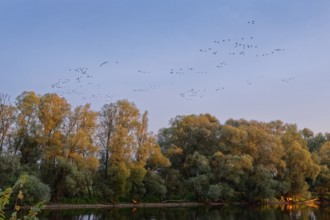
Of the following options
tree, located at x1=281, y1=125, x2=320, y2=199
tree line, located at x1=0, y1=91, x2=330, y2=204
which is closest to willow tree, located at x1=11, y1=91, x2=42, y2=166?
tree line, located at x1=0, y1=91, x2=330, y2=204

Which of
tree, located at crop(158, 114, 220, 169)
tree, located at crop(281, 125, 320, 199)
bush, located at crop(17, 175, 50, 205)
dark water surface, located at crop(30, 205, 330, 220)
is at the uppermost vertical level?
tree, located at crop(158, 114, 220, 169)

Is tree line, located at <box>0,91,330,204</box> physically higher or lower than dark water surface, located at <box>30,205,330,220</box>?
higher

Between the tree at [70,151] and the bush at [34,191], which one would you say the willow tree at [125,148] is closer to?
the tree at [70,151]

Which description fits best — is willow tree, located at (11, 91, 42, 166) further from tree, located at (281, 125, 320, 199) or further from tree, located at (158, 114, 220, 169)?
tree, located at (281, 125, 320, 199)

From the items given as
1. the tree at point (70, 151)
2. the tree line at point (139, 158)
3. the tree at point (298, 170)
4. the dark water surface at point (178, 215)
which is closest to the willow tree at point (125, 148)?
the tree line at point (139, 158)

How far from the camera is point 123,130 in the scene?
2164 inches

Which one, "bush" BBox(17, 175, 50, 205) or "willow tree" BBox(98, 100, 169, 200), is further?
"willow tree" BBox(98, 100, 169, 200)

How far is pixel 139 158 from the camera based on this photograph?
188ft

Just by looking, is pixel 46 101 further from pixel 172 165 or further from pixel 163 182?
pixel 172 165

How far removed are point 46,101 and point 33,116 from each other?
2.36 metres

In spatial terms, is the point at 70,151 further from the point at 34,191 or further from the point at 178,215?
the point at 178,215

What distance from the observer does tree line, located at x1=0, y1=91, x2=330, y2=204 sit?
47656 millimetres

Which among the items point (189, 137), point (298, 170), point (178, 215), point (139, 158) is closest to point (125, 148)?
point (139, 158)

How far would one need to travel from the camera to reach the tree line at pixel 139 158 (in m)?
47.7
